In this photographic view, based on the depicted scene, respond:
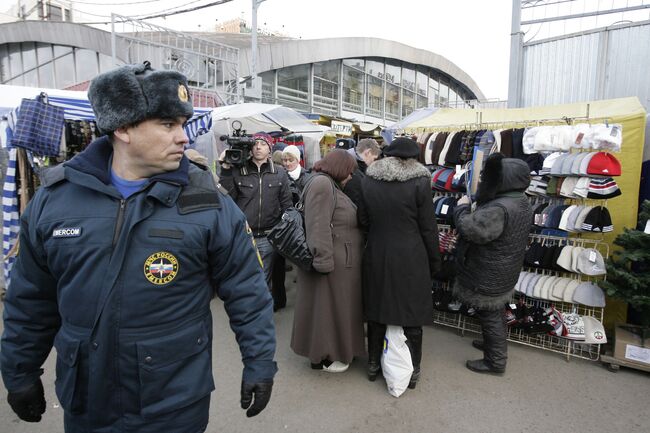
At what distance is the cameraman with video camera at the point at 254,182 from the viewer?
4.27 metres

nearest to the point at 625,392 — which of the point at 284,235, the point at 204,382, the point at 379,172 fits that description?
the point at 379,172

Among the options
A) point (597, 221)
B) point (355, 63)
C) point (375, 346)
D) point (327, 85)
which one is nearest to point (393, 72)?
point (355, 63)

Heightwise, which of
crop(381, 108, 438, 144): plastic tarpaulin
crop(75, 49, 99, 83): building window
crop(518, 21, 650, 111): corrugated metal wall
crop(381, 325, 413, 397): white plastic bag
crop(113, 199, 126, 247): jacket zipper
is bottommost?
crop(381, 325, 413, 397): white plastic bag

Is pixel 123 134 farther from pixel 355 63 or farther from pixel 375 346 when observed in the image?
pixel 355 63

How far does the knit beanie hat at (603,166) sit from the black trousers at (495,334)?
146cm

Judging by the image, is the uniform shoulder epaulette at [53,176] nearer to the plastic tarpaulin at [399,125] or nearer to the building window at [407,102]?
the plastic tarpaulin at [399,125]

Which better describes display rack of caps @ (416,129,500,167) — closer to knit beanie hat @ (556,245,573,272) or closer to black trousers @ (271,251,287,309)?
knit beanie hat @ (556,245,573,272)

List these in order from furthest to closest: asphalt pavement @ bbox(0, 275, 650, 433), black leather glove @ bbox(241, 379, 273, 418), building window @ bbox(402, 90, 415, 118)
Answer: building window @ bbox(402, 90, 415, 118)
asphalt pavement @ bbox(0, 275, 650, 433)
black leather glove @ bbox(241, 379, 273, 418)

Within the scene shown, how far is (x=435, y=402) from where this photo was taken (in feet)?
10.0

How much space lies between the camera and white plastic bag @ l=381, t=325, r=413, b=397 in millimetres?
3092

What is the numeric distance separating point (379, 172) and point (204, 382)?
208cm

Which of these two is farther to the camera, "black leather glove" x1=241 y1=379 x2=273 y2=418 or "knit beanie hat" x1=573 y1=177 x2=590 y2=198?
"knit beanie hat" x1=573 y1=177 x2=590 y2=198

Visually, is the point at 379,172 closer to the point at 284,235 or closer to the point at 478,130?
the point at 284,235

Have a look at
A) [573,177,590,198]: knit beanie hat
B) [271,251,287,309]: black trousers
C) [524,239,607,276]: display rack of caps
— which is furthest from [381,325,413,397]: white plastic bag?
[271,251,287,309]: black trousers
